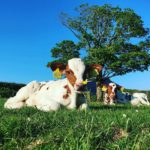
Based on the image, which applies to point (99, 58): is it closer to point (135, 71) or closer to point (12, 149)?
point (135, 71)

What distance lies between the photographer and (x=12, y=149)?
222 inches

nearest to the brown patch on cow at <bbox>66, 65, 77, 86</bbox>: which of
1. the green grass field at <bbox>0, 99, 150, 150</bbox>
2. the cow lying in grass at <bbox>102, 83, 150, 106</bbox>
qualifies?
the green grass field at <bbox>0, 99, 150, 150</bbox>

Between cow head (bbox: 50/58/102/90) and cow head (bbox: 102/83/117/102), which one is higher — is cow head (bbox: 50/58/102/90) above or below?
below

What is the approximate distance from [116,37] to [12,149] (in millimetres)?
48651

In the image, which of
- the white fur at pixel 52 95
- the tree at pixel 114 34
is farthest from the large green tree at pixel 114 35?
the white fur at pixel 52 95

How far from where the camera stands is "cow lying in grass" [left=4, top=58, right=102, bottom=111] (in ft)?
44.7

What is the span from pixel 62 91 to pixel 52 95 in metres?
0.35

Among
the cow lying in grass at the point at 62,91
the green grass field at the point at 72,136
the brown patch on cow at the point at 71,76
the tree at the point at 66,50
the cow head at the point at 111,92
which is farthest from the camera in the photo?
the tree at the point at 66,50

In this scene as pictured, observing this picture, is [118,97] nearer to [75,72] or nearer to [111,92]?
[111,92]

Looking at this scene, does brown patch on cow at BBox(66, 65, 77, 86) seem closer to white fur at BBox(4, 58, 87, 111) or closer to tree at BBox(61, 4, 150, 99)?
white fur at BBox(4, 58, 87, 111)

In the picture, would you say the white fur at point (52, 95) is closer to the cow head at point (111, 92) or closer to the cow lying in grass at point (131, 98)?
the cow head at point (111, 92)

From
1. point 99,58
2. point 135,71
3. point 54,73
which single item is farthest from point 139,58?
point 54,73

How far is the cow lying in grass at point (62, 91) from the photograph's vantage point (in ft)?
44.7

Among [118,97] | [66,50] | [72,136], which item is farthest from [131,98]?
[72,136]
